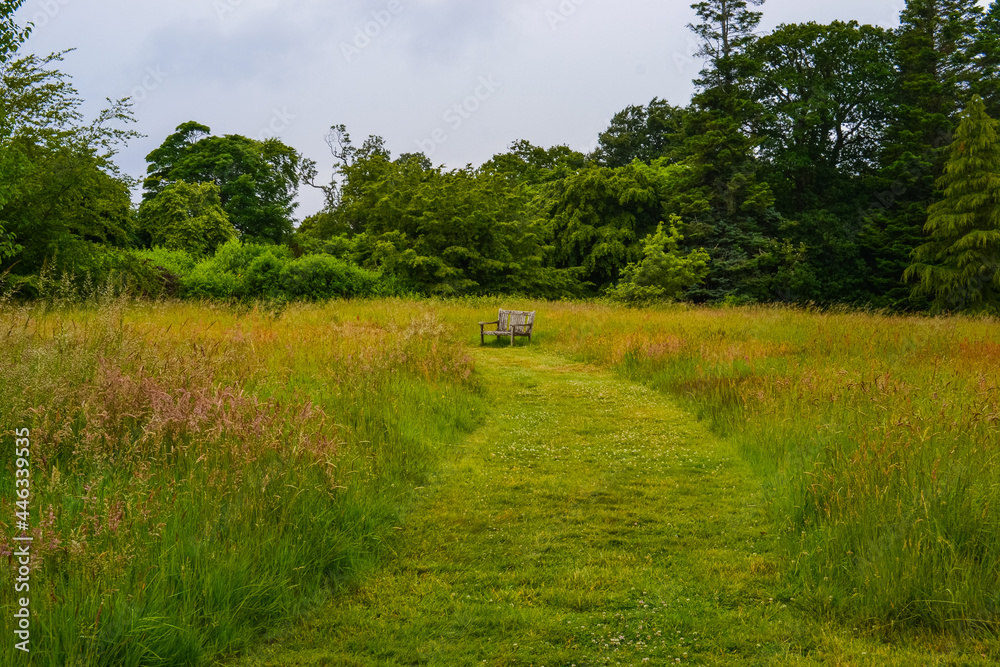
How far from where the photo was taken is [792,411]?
6.80m

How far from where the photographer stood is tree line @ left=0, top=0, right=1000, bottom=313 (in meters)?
31.8

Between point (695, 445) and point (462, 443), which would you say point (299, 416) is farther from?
point (695, 445)

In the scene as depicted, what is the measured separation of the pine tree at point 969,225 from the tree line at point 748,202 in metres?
0.10

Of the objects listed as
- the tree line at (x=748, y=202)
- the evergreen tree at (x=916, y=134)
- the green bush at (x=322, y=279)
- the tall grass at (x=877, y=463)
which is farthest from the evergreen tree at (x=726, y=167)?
the tall grass at (x=877, y=463)

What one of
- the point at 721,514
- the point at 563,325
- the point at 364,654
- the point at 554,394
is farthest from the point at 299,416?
the point at 563,325

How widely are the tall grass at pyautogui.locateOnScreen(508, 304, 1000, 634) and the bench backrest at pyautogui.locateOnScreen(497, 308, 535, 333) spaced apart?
6.63 meters

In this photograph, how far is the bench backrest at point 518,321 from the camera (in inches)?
667

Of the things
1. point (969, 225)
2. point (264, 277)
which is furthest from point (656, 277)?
point (264, 277)

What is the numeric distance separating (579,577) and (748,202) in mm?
36226

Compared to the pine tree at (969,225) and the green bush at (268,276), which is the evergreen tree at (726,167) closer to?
the pine tree at (969,225)

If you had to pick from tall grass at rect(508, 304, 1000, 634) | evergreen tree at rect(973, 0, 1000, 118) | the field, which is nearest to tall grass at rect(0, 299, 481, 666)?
the field

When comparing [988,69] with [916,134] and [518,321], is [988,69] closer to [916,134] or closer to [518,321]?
[916,134]

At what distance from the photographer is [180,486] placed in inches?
149

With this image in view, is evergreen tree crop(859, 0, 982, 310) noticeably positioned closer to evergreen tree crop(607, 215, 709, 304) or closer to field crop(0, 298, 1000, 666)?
evergreen tree crop(607, 215, 709, 304)
